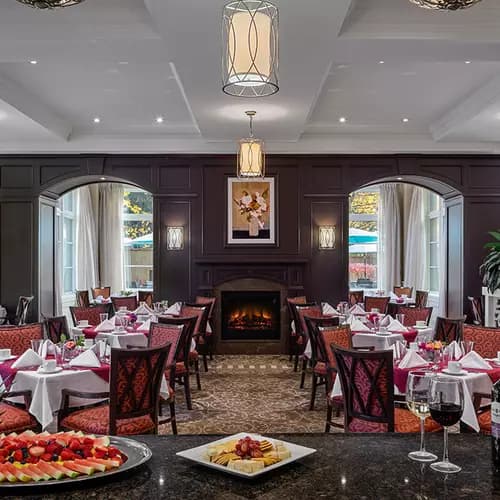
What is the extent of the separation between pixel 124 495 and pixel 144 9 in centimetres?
449

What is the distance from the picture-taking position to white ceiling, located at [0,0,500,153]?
511 cm

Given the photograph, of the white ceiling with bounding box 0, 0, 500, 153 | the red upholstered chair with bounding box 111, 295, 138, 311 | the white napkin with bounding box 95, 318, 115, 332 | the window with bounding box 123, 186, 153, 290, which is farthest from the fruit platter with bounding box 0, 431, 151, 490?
the window with bounding box 123, 186, 153, 290

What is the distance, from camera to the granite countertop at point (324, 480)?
142 centimetres

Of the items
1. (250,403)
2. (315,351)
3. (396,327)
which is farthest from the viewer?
(396,327)

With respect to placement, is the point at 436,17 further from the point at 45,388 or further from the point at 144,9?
the point at 45,388

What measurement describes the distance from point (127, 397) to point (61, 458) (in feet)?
8.43

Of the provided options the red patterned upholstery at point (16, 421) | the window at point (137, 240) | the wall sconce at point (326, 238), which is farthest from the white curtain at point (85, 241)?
the red patterned upholstery at point (16, 421)

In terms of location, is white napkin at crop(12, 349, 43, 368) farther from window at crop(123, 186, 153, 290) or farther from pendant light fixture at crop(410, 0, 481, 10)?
window at crop(123, 186, 153, 290)

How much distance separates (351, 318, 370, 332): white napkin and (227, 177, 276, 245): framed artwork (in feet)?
11.5

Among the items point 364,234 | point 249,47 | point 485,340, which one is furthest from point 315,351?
point 364,234

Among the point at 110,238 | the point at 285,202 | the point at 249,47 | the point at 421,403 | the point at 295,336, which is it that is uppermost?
the point at 249,47

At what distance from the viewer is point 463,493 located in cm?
143

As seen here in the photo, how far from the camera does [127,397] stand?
13.2ft

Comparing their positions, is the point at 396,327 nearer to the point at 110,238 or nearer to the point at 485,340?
the point at 485,340
